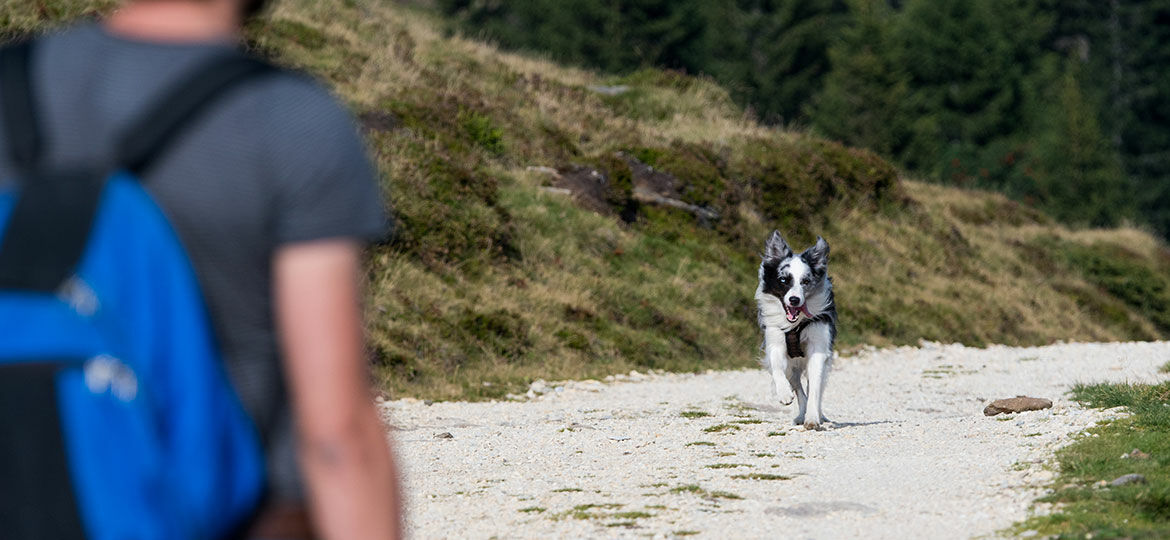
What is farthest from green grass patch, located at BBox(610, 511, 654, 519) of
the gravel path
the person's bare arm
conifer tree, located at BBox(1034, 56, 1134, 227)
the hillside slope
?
conifer tree, located at BBox(1034, 56, 1134, 227)

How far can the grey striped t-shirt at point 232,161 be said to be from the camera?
1.80 meters

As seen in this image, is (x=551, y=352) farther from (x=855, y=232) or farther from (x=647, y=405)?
(x=855, y=232)

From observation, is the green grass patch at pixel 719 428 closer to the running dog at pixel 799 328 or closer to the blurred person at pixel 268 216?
the running dog at pixel 799 328

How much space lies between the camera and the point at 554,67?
1335 inches

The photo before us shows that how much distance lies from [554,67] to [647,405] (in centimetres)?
2141

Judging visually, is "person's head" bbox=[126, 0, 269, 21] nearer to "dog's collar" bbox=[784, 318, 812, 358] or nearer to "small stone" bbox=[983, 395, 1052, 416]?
"dog's collar" bbox=[784, 318, 812, 358]

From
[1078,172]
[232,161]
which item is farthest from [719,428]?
[1078,172]

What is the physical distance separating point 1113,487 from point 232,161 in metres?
5.98

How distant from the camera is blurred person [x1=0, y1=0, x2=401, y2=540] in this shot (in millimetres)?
1804

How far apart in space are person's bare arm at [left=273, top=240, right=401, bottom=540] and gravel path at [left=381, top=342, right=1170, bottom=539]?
4695 millimetres

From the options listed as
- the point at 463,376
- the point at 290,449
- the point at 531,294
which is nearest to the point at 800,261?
the point at 463,376

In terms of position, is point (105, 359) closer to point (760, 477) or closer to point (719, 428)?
point (760, 477)

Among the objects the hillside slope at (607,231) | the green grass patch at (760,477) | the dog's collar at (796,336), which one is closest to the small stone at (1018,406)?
the dog's collar at (796,336)

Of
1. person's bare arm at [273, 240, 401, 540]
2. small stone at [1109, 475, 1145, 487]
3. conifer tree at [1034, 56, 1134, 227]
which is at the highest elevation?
person's bare arm at [273, 240, 401, 540]
